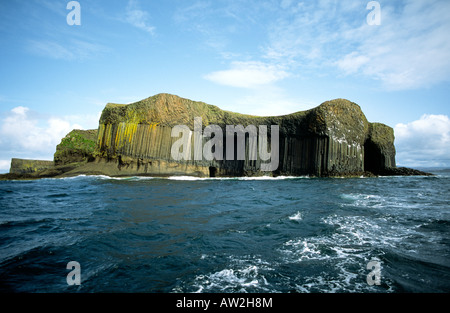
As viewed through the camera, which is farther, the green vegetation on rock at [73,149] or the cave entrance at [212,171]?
the green vegetation on rock at [73,149]

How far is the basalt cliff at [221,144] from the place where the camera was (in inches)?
1163

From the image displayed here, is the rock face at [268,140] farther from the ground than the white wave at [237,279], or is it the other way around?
the rock face at [268,140]

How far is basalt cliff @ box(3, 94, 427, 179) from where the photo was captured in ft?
96.9

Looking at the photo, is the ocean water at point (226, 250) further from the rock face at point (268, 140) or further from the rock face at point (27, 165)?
the rock face at point (27, 165)

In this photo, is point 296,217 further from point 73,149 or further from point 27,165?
point 27,165

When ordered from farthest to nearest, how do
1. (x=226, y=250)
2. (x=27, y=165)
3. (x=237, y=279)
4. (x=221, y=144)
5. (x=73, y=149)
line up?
(x=27, y=165) < (x=73, y=149) < (x=221, y=144) < (x=226, y=250) < (x=237, y=279)

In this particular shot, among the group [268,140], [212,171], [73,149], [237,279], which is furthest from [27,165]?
[237,279]

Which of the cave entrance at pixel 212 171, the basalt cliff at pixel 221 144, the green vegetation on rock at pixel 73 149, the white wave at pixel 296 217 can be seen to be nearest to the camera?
the white wave at pixel 296 217

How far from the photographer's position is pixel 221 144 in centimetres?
3506

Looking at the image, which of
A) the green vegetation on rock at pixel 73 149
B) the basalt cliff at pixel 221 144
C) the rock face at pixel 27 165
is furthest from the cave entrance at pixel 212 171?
the rock face at pixel 27 165

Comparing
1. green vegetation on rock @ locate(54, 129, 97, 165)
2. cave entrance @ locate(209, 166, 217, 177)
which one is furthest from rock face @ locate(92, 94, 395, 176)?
green vegetation on rock @ locate(54, 129, 97, 165)

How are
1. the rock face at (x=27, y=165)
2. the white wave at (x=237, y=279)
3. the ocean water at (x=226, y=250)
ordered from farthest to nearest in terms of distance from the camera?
the rock face at (x=27, y=165), the ocean water at (x=226, y=250), the white wave at (x=237, y=279)

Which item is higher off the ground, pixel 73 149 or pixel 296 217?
pixel 73 149
